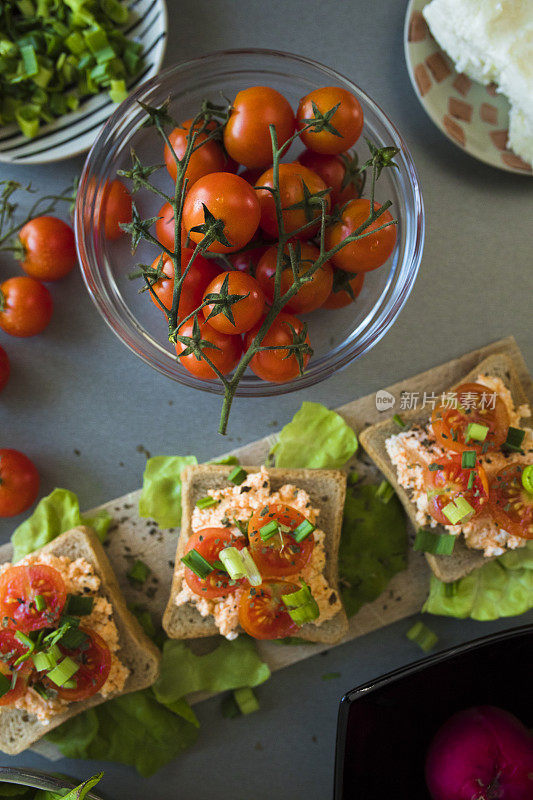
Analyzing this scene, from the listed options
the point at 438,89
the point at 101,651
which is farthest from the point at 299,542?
the point at 438,89

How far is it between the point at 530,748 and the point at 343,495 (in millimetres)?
696

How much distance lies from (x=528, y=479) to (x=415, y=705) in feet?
1.91

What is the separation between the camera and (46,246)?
1.56 m

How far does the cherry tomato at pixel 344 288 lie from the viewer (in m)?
1.25

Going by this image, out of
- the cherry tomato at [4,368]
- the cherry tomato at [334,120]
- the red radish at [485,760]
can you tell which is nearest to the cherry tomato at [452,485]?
the red radish at [485,760]

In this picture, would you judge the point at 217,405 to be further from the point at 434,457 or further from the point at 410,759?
the point at 410,759

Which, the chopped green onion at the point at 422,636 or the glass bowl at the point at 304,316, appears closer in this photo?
the glass bowl at the point at 304,316

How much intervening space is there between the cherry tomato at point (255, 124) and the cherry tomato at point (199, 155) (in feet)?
0.09

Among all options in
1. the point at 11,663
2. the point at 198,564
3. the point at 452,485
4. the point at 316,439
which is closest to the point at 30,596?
the point at 11,663

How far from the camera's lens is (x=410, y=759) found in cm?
142

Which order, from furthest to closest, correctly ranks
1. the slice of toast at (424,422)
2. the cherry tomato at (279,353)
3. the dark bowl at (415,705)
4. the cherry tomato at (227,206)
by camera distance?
the slice of toast at (424,422) → the dark bowl at (415,705) → the cherry tomato at (279,353) → the cherry tomato at (227,206)

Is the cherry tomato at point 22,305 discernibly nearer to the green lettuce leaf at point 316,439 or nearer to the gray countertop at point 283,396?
the gray countertop at point 283,396

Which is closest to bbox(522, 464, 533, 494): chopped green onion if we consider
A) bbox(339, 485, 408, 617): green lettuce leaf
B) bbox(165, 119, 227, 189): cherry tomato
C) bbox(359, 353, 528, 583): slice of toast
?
bbox(359, 353, 528, 583): slice of toast

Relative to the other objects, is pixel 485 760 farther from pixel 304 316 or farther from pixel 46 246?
pixel 46 246
